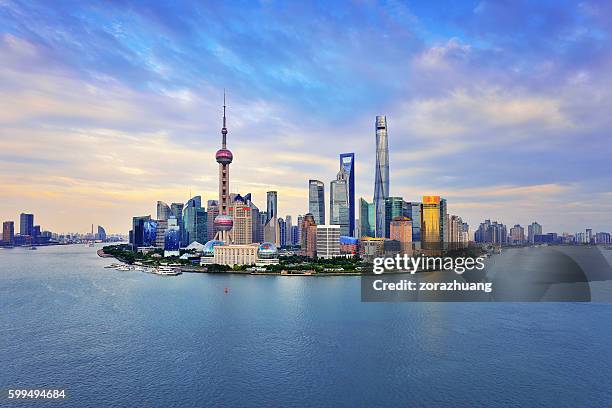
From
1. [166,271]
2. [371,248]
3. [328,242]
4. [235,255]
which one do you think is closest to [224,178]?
[235,255]

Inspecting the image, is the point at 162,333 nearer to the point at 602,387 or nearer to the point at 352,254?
the point at 602,387

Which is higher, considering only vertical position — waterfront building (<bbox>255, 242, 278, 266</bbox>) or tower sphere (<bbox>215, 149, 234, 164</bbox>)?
tower sphere (<bbox>215, 149, 234, 164</bbox>)

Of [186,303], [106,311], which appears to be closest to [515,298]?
[186,303]

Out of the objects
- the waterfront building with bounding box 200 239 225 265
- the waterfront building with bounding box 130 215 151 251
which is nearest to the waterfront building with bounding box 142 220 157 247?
the waterfront building with bounding box 130 215 151 251

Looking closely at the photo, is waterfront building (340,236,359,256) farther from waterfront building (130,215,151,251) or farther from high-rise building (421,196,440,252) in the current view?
waterfront building (130,215,151,251)

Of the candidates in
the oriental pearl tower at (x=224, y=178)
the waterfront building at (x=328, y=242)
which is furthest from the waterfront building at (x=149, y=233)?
the waterfront building at (x=328, y=242)

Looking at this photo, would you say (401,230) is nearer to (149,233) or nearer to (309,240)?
(309,240)
